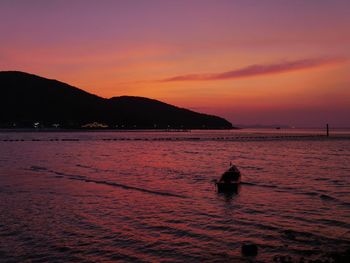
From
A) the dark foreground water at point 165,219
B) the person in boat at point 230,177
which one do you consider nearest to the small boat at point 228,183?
the person in boat at point 230,177

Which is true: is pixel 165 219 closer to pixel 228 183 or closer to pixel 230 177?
pixel 228 183

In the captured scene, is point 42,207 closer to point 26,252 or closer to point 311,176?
point 26,252

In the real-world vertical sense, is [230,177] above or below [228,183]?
above

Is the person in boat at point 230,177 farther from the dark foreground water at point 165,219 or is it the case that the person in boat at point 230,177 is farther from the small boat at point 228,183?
the dark foreground water at point 165,219

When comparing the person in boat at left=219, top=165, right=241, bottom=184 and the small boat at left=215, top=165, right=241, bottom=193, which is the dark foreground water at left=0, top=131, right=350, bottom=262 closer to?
the small boat at left=215, top=165, right=241, bottom=193

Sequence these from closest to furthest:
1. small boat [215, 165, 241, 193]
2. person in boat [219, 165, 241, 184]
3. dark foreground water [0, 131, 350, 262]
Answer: dark foreground water [0, 131, 350, 262]
small boat [215, 165, 241, 193]
person in boat [219, 165, 241, 184]

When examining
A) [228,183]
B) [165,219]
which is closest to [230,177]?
[228,183]

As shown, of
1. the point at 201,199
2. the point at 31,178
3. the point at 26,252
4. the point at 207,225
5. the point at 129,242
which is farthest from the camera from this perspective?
the point at 31,178

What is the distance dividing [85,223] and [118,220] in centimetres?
225

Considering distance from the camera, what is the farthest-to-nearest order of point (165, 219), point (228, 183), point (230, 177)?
1. point (230, 177)
2. point (228, 183)
3. point (165, 219)

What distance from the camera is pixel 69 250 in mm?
20625

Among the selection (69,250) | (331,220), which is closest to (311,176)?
(331,220)

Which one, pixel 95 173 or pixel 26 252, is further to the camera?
pixel 95 173

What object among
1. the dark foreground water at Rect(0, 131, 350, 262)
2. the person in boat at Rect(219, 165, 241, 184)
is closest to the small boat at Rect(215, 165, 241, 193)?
the person in boat at Rect(219, 165, 241, 184)
